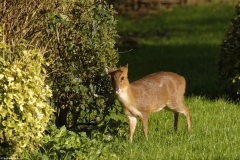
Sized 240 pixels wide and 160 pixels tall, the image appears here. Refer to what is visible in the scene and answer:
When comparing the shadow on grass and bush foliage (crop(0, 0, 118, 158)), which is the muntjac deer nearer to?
bush foliage (crop(0, 0, 118, 158))

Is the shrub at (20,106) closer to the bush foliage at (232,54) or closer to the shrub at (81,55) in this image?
the shrub at (81,55)

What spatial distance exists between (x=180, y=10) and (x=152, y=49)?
5.10 m

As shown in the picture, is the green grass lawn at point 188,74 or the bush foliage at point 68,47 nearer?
the green grass lawn at point 188,74

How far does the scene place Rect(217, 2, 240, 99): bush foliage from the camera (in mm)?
11172

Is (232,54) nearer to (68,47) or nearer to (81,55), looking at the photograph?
(81,55)

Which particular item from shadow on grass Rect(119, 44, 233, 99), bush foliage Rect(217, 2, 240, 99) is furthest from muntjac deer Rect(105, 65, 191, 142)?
Answer: shadow on grass Rect(119, 44, 233, 99)

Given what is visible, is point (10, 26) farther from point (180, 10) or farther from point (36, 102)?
point (180, 10)

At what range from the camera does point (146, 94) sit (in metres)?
8.92

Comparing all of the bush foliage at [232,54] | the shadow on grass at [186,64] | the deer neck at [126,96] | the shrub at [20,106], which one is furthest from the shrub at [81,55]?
the shadow on grass at [186,64]

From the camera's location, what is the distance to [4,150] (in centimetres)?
696

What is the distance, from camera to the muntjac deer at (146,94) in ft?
27.6

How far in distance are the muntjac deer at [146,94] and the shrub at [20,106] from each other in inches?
55.2

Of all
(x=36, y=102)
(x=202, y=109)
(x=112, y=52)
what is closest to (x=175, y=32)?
(x=202, y=109)

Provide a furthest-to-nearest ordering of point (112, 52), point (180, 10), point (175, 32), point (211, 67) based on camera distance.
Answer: point (180, 10), point (175, 32), point (211, 67), point (112, 52)
